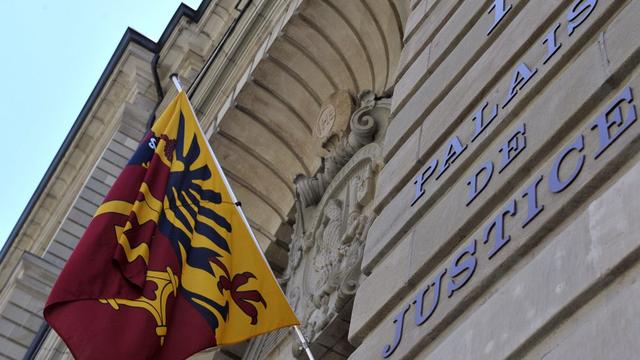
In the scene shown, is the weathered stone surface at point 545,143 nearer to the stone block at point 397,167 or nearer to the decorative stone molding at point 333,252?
the stone block at point 397,167

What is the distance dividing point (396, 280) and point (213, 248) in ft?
8.06

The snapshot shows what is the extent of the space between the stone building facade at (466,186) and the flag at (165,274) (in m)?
0.95

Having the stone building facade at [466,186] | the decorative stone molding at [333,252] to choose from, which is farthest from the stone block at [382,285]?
the decorative stone molding at [333,252]

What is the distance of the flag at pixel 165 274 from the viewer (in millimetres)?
8188

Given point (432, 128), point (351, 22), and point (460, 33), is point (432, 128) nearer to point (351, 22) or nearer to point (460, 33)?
point (460, 33)

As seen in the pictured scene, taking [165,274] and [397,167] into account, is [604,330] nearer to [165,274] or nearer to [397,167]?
[397,167]

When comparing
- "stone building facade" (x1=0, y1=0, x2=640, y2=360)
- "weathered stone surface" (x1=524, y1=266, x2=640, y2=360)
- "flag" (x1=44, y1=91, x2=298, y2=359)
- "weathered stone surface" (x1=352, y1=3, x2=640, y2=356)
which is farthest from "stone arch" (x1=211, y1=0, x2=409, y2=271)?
"weathered stone surface" (x1=524, y1=266, x2=640, y2=360)

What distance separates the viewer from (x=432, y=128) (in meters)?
7.83

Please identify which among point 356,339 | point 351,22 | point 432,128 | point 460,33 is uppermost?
point 351,22

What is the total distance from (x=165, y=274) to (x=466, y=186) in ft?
9.36

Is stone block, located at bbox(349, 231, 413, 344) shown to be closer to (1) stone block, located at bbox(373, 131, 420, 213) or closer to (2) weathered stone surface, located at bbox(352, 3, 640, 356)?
(2) weathered stone surface, located at bbox(352, 3, 640, 356)

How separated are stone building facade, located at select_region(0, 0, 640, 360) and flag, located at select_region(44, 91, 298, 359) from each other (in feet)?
3.11

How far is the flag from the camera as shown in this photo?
8188 mm

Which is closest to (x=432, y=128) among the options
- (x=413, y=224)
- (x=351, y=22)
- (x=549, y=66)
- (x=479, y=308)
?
(x=413, y=224)
